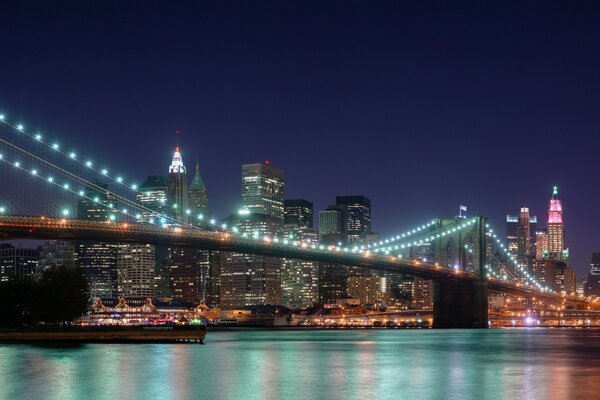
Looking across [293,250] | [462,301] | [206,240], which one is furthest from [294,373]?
[462,301]

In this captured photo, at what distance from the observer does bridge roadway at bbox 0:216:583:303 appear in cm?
6969

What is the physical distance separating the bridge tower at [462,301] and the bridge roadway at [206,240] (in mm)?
1067

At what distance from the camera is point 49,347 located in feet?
192

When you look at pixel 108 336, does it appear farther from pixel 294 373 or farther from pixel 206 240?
pixel 294 373

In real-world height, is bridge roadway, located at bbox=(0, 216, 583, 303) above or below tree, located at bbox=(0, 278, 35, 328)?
above

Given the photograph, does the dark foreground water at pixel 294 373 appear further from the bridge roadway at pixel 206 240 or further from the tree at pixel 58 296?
the bridge roadway at pixel 206 240

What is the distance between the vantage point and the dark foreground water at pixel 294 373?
33031 mm

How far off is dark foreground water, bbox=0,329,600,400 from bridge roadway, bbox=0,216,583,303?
13322 mm

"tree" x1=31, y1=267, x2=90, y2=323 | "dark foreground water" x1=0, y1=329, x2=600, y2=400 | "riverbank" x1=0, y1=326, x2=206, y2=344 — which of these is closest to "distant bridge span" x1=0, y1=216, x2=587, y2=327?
"tree" x1=31, y1=267, x2=90, y2=323

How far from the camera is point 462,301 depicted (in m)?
104

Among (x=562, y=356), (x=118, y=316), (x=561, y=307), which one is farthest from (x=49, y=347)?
(x=118, y=316)

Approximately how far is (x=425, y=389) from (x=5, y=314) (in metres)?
48.2

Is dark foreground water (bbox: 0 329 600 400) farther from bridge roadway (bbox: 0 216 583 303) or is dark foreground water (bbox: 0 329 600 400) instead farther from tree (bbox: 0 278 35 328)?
tree (bbox: 0 278 35 328)

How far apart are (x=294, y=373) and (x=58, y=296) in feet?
112
